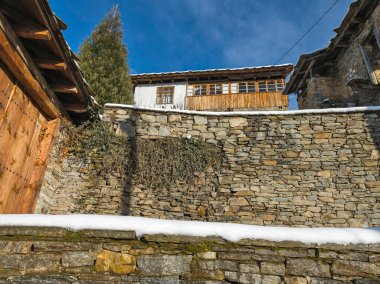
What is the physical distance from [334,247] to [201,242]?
3.29 ft

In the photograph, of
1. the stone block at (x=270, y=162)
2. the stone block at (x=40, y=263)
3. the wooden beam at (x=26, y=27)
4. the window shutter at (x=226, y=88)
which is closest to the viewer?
the stone block at (x=40, y=263)

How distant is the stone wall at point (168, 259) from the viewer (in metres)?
2.10

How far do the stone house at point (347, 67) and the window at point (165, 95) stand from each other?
673cm

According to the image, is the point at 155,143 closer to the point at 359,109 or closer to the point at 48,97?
the point at 48,97

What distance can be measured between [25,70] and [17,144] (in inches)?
41.1

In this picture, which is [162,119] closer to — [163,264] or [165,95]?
[163,264]

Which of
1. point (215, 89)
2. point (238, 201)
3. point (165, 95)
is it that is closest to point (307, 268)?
point (238, 201)

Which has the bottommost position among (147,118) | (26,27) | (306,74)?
(26,27)

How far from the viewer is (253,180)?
5.99m

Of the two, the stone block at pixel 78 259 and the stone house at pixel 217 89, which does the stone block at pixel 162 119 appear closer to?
the stone block at pixel 78 259

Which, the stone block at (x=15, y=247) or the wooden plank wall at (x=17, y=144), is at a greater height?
the wooden plank wall at (x=17, y=144)

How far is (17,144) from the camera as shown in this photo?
4098 millimetres

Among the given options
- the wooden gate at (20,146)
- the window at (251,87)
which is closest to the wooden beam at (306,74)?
the window at (251,87)

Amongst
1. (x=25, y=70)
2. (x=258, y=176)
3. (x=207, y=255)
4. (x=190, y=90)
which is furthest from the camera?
(x=190, y=90)
